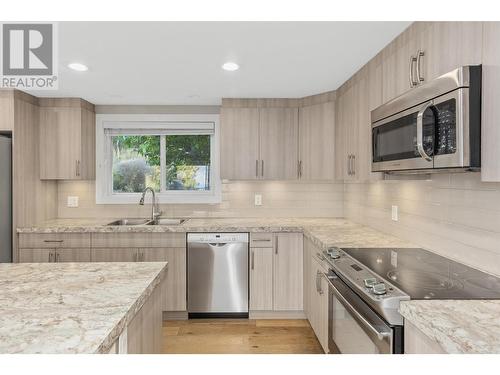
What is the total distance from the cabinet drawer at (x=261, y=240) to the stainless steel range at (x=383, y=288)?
1153 mm

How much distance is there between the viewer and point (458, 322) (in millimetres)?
1026

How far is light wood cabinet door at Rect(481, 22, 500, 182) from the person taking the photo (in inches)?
47.3

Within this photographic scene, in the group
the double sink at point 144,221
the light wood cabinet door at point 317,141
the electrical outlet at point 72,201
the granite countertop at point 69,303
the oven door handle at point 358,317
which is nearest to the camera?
the granite countertop at point 69,303

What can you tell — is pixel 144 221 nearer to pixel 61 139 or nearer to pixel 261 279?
pixel 61 139

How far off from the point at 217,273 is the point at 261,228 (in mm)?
600

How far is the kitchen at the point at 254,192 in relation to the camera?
4.18 feet

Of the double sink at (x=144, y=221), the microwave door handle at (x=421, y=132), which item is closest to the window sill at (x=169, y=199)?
the double sink at (x=144, y=221)

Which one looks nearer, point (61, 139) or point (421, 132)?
point (421, 132)

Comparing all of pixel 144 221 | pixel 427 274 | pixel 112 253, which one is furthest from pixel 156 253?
pixel 427 274

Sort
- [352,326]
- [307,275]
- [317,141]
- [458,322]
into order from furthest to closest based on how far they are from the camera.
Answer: [317,141] → [307,275] → [352,326] → [458,322]

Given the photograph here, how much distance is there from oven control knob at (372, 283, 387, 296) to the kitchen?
1 cm

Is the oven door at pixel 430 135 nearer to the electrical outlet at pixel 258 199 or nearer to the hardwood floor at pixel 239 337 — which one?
the hardwood floor at pixel 239 337

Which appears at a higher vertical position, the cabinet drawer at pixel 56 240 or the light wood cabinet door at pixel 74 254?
the cabinet drawer at pixel 56 240
